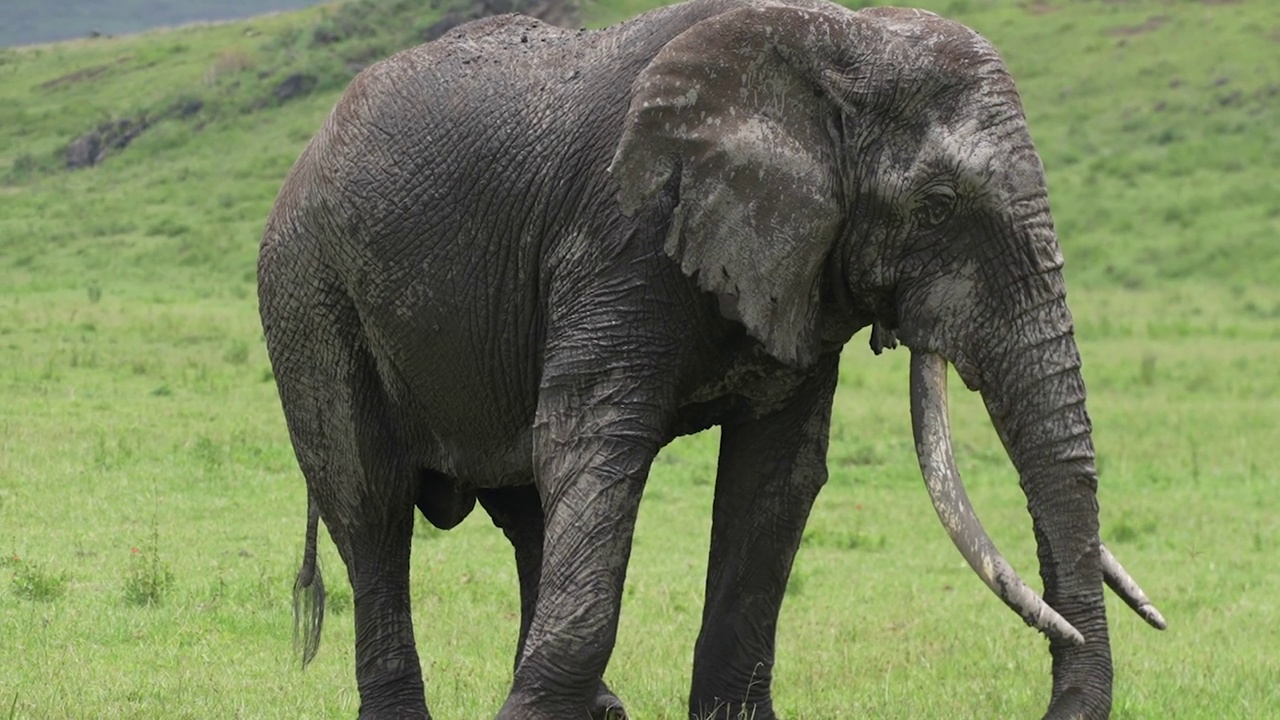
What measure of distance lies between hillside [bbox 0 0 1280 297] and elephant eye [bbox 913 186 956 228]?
20.4 metres

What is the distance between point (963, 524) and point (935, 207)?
0.95 m

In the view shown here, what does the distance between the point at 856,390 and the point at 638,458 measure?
44.7ft

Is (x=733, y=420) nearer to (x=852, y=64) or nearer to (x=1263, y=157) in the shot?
(x=852, y=64)

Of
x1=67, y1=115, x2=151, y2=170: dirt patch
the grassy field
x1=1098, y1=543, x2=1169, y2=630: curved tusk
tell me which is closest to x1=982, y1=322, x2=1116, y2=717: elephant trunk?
x1=1098, y1=543, x2=1169, y2=630: curved tusk

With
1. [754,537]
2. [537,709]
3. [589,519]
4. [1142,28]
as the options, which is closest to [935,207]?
[589,519]

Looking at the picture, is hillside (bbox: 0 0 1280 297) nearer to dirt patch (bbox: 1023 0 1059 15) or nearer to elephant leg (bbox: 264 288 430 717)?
dirt patch (bbox: 1023 0 1059 15)

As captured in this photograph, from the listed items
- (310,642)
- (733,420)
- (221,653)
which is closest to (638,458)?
(733,420)

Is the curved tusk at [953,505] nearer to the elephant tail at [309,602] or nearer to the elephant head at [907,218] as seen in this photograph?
the elephant head at [907,218]

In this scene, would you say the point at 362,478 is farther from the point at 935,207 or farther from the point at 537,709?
the point at 935,207

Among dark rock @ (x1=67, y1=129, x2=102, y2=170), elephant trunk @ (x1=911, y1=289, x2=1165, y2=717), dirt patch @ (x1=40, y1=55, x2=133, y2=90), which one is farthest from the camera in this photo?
dirt patch @ (x1=40, y1=55, x2=133, y2=90)

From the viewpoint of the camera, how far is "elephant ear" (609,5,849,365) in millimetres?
5922

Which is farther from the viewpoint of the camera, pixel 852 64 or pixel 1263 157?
pixel 1263 157

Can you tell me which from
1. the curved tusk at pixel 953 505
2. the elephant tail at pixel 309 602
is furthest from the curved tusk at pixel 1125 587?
the elephant tail at pixel 309 602

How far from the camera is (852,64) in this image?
6.05 m
